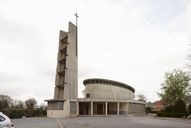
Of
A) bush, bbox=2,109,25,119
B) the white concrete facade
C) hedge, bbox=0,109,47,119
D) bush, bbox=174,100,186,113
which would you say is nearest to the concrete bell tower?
the white concrete facade

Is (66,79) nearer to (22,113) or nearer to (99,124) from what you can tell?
(22,113)

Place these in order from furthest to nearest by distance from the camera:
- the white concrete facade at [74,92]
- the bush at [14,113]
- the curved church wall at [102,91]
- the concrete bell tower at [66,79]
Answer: the curved church wall at [102,91]
the white concrete facade at [74,92]
the concrete bell tower at [66,79]
the bush at [14,113]

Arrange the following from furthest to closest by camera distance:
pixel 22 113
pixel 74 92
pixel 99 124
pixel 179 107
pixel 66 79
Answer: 1. pixel 74 92
2. pixel 179 107
3. pixel 66 79
4. pixel 22 113
5. pixel 99 124

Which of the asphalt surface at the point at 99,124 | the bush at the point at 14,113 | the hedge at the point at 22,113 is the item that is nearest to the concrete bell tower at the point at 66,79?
the hedge at the point at 22,113

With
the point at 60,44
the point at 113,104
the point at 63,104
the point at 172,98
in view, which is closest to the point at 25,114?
the point at 63,104

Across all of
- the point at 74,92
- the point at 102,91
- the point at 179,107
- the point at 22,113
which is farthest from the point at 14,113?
Result: the point at 179,107

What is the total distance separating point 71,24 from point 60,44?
560 centimetres

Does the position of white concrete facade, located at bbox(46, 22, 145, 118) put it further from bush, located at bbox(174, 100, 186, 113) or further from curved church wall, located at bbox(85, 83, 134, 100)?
bush, located at bbox(174, 100, 186, 113)

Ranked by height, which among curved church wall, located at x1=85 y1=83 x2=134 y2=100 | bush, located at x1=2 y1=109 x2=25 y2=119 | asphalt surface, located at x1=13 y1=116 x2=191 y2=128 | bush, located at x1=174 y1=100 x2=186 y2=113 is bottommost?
asphalt surface, located at x1=13 y1=116 x2=191 y2=128

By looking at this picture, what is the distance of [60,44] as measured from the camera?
204ft

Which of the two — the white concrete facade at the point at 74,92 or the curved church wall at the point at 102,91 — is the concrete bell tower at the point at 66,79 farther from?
the curved church wall at the point at 102,91

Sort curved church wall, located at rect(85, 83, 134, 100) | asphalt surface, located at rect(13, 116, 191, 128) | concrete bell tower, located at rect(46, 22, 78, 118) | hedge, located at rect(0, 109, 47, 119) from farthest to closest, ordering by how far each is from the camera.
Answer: curved church wall, located at rect(85, 83, 134, 100), concrete bell tower, located at rect(46, 22, 78, 118), hedge, located at rect(0, 109, 47, 119), asphalt surface, located at rect(13, 116, 191, 128)

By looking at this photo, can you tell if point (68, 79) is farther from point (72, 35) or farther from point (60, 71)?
point (72, 35)

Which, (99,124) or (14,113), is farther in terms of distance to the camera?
(14,113)
